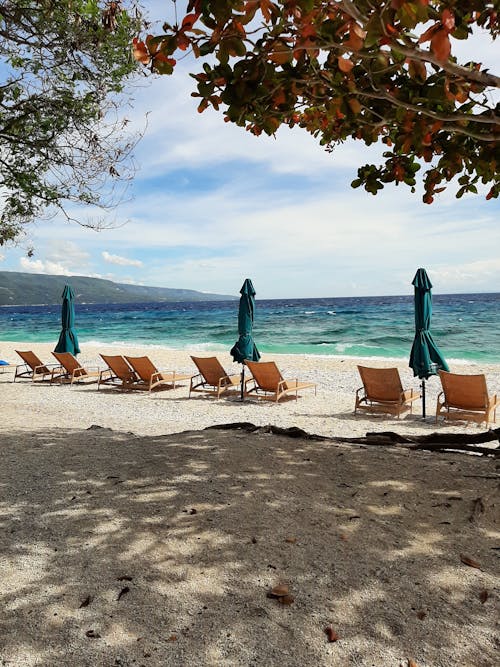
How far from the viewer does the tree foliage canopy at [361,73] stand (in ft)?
8.66

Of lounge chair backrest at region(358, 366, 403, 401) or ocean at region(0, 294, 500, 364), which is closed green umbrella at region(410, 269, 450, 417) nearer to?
lounge chair backrest at region(358, 366, 403, 401)

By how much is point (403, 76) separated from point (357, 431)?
502cm

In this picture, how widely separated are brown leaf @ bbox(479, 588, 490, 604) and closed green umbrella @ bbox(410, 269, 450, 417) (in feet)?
22.6

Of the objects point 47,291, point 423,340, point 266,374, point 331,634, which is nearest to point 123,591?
point 331,634

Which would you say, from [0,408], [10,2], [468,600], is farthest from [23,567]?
[0,408]

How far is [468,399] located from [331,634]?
23.3ft

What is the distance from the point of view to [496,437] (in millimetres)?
5098

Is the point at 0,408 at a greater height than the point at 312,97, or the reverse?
the point at 312,97

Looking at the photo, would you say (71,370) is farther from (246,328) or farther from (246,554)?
(246,554)

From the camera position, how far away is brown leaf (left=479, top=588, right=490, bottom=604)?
2.40m

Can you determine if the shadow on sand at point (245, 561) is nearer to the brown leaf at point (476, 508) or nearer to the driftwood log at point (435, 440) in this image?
the brown leaf at point (476, 508)

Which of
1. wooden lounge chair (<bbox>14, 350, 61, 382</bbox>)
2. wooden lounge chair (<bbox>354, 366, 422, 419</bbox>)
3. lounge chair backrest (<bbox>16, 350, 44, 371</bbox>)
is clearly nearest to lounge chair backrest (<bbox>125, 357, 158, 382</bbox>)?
wooden lounge chair (<bbox>14, 350, 61, 382</bbox>)

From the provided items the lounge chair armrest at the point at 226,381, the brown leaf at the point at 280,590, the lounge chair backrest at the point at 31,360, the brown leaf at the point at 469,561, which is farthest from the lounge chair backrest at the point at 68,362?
the brown leaf at the point at 469,561

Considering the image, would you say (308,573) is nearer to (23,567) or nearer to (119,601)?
(119,601)
